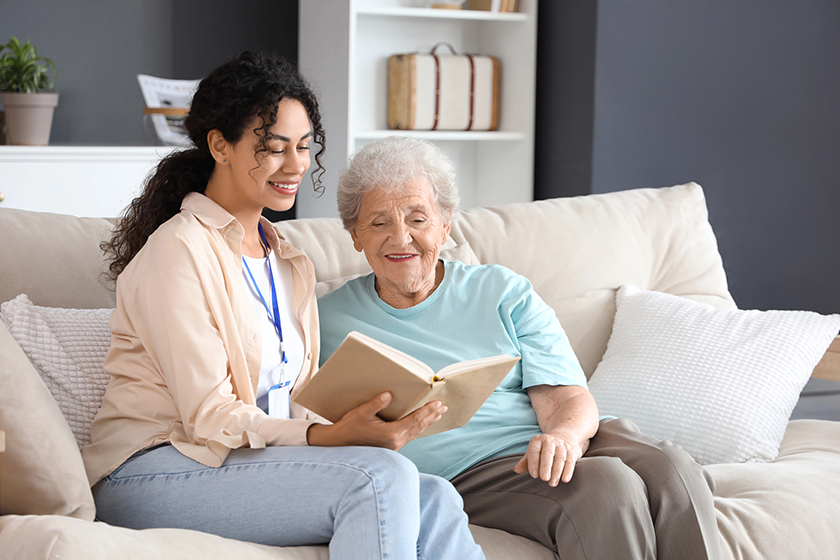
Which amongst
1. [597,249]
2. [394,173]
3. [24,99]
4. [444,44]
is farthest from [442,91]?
[394,173]

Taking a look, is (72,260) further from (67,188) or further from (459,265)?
(67,188)

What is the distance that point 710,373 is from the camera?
189 cm

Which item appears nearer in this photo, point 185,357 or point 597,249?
point 185,357

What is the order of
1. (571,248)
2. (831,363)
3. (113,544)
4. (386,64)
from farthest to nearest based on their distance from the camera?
(386,64)
(571,248)
(831,363)
(113,544)

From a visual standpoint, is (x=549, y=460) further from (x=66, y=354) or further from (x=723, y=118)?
(x=723, y=118)

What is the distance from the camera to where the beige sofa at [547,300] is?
118 centimetres

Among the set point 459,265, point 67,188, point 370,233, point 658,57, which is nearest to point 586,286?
point 459,265

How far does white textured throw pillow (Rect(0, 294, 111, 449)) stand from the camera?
1446 mm

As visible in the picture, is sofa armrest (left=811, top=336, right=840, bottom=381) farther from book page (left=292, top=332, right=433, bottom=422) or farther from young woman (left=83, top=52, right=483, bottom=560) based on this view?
book page (left=292, top=332, right=433, bottom=422)

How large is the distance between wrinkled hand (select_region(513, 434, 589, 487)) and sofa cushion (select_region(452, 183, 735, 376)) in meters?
0.74

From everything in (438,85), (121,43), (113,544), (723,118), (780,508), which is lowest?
(780,508)

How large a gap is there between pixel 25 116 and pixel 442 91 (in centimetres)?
159

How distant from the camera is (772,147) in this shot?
337 cm

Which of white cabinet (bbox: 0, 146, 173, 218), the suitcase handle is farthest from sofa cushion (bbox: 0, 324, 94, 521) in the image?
the suitcase handle
